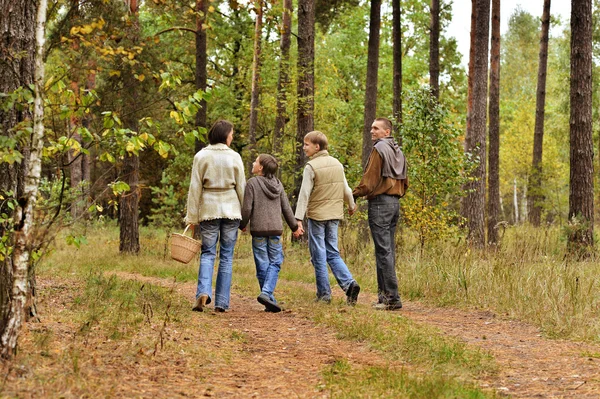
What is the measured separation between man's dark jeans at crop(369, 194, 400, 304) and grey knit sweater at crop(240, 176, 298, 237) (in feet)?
3.24

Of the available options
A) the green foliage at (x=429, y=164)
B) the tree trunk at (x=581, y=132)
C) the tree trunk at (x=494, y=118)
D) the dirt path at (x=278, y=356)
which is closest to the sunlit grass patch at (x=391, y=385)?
the dirt path at (x=278, y=356)

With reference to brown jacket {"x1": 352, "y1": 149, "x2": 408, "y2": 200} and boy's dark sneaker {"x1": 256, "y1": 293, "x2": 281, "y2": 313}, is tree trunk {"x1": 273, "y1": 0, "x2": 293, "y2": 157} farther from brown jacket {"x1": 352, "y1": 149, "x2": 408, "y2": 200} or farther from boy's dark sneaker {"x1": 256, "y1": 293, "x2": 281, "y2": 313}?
boy's dark sneaker {"x1": 256, "y1": 293, "x2": 281, "y2": 313}

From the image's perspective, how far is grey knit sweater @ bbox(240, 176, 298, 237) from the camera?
342 inches

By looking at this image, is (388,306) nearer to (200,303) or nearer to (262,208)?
(262,208)

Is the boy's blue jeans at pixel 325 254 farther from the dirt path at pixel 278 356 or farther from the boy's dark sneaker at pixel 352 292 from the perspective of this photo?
the dirt path at pixel 278 356

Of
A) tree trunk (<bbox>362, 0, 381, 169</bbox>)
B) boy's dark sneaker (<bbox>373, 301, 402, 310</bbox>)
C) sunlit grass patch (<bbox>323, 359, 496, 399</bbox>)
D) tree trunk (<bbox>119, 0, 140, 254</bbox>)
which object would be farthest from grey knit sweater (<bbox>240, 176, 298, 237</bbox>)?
tree trunk (<bbox>362, 0, 381, 169</bbox>)

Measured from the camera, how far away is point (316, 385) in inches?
200

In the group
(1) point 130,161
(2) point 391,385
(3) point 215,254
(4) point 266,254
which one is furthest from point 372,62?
(2) point 391,385

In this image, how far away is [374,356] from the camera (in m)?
6.07

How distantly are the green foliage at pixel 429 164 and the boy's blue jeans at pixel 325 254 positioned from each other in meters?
3.58

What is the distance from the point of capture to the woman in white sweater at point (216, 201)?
8273 mm

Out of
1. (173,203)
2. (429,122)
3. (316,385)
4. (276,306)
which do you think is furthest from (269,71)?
(316,385)

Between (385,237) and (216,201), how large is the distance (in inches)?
84.8

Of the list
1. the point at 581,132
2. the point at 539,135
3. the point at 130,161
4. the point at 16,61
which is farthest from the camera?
the point at 539,135
